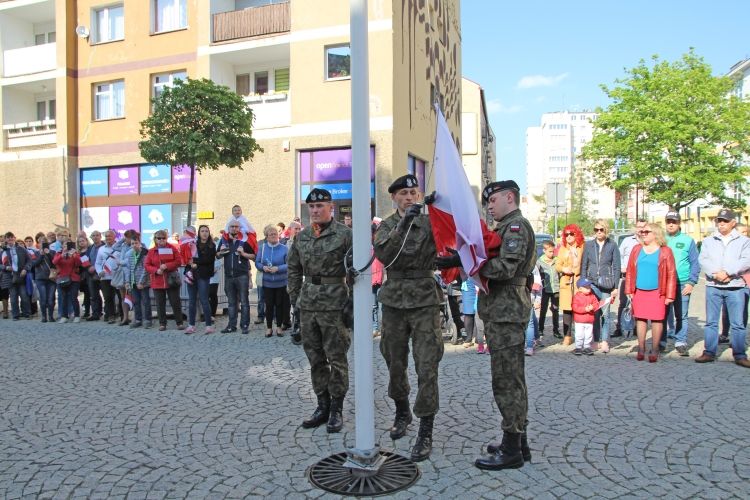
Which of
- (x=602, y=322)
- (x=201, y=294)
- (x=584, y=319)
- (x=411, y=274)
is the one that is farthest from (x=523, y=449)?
(x=201, y=294)

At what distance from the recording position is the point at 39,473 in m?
4.11

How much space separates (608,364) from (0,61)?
2661cm

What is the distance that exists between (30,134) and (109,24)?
556 cm

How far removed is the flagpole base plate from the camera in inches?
148

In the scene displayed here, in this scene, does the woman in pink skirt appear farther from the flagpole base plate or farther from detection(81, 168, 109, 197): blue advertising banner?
detection(81, 168, 109, 197): blue advertising banner

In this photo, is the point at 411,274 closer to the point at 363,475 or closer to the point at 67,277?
the point at 363,475

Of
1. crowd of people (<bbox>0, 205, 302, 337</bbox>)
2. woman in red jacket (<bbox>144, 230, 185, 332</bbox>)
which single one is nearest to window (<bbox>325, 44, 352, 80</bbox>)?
crowd of people (<bbox>0, 205, 302, 337</bbox>)

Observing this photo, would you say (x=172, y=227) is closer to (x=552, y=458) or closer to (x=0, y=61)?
(x=0, y=61)

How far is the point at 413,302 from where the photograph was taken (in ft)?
14.7

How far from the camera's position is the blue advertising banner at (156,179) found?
20.9 m

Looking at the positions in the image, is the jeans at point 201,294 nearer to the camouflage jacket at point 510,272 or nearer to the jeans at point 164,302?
the jeans at point 164,302

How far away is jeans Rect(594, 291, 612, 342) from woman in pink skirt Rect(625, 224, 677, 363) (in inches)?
25.0

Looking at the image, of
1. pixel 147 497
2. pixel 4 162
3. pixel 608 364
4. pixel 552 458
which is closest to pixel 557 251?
pixel 608 364

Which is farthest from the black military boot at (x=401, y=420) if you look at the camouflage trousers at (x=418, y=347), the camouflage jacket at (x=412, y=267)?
the camouflage jacket at (x=412, y=267)
